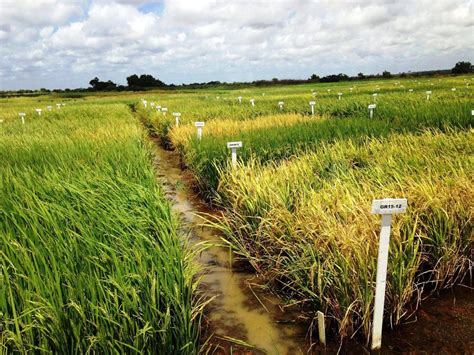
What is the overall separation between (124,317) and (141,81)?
282 ft

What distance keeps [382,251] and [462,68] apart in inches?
3155

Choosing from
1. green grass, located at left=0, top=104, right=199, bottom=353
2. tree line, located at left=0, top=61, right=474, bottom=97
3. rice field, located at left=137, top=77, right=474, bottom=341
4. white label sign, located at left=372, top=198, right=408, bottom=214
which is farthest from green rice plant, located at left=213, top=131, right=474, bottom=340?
tree line, located at left=0, top=61, right=474, bottom=97

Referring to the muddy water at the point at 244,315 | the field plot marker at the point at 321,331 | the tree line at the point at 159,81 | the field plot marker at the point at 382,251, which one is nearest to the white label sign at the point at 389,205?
the field plot marker at the point at 382,251

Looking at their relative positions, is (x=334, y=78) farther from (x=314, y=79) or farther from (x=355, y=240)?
(x=355, y=240)

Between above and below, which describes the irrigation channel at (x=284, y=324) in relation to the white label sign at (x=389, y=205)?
below

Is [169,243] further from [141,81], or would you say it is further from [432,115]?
[141,81]

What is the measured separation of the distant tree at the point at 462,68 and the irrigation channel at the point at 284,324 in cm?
7846

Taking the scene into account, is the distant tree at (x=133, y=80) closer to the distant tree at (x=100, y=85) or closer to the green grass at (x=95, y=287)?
the distant tree at (x=100, y=85)

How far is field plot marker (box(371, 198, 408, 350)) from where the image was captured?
2.21 metres

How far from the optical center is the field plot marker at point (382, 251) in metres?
2.21

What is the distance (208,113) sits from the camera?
14.3m

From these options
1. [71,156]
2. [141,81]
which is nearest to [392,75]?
[141,81]

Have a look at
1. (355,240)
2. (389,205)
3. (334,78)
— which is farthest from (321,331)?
(334,78)

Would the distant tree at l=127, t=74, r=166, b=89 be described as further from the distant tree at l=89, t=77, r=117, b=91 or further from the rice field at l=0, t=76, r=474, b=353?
the rice field at l=0, t=76, r=474, b=353
